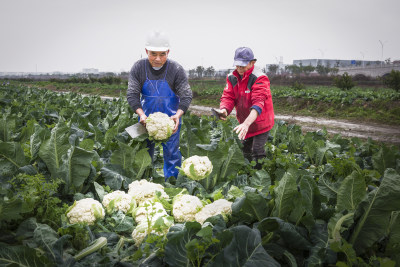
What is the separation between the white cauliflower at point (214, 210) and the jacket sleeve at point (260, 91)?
185 cm

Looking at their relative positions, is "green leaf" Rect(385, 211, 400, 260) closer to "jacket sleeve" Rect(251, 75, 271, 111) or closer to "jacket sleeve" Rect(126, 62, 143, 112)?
"jacket sleeve" Rect(251, 75, 271, 111)

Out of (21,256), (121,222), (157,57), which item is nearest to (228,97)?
(157,57)

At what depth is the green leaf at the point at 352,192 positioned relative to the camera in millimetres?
1663

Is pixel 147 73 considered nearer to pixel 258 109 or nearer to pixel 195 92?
pixel 258 109

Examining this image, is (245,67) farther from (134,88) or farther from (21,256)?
(21,256)

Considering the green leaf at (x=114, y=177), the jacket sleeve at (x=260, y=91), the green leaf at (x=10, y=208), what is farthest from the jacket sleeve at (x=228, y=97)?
the green leaf at (x=10, y=208)

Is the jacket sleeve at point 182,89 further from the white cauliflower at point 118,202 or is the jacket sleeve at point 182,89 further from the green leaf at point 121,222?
the green leaf at point 121,222

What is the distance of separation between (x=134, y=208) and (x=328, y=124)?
12564mm

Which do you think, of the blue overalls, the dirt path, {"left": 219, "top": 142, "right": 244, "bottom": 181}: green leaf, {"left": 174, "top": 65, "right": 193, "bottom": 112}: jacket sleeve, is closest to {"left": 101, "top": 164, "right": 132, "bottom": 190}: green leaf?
{"left": 219, "top": 142, "right": 244, "bottom": 181}: green leaf

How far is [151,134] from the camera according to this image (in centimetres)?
317

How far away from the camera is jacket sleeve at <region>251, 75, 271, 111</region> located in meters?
3.66

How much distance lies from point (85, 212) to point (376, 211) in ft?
5.82

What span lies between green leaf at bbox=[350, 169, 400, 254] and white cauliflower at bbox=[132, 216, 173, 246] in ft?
3.63

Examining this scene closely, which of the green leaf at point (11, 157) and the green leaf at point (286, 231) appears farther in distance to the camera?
the green leaf at point (11, 157)
